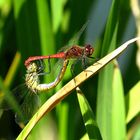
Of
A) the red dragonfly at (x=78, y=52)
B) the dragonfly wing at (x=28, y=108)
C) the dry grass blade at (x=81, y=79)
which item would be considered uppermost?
the dry grass blade at (x=81, y=79)

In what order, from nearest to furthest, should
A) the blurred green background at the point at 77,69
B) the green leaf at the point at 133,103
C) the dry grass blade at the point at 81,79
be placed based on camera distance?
the dry grass blade at the point at 81,79
the blurred green background at the point at 77,69
the green leaf at the point at 133,103

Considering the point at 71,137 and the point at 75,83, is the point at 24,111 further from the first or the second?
the point at 75,83

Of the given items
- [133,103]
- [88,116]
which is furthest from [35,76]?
[88,116]

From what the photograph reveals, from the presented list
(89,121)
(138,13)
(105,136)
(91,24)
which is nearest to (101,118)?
(105,136)

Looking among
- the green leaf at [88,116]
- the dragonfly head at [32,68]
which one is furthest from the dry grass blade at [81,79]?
the dragonfly head at [32,68]

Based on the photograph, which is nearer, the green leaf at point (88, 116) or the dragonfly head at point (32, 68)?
the green leaf at point (88, 116)

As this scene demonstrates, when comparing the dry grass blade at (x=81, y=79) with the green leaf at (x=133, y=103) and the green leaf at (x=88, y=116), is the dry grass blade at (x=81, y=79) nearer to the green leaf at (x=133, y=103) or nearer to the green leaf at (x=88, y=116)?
the green leaf at (x=88, y=116)

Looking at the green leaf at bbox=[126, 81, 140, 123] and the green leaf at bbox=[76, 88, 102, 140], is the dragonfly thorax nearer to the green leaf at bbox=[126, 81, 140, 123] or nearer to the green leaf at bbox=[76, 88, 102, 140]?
the green leaf at bbox=[126, 81, 140, 123]

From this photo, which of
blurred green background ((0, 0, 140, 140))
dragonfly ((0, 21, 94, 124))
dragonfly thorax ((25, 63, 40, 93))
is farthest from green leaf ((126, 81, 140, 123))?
dragonfly thorax ((25, 63, 40, 93))
